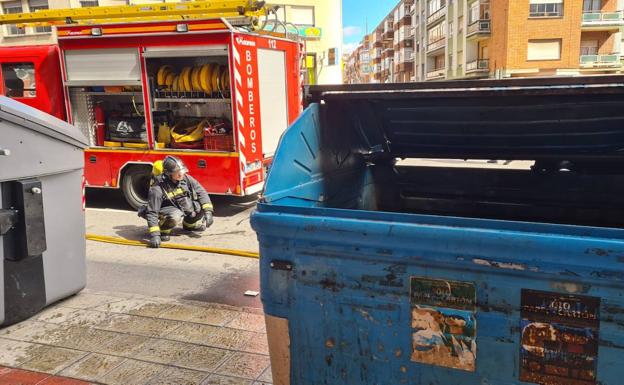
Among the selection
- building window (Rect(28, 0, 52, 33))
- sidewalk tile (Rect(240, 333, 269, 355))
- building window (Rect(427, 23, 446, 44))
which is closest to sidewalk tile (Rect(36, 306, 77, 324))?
sidewalk tile (Rect(240, 333, 269, 355))

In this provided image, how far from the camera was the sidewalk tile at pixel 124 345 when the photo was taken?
331 centimetres

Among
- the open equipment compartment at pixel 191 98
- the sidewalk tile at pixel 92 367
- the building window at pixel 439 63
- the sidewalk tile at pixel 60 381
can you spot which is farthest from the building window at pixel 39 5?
the building window at pixel 439 63

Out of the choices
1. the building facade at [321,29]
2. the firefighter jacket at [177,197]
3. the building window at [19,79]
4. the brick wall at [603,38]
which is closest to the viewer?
the firefighter jacket at [177,197]

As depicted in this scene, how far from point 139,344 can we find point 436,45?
56.6 meters

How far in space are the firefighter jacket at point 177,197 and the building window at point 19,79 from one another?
353cm

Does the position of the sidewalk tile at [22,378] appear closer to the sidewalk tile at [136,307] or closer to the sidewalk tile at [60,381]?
the sidewalk tile at [60,381]

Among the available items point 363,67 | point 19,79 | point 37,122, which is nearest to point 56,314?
point 37,122

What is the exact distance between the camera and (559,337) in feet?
4.94

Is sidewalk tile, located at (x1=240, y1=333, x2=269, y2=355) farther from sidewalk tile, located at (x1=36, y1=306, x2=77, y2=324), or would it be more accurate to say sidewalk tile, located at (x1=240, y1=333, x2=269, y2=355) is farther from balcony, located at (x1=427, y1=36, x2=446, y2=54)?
balcony, located at (x1=427, y1=36, x2=446, y2=54)

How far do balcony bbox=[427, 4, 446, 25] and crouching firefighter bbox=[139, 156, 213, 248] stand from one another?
5111 cm

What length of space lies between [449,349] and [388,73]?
89.7 metres

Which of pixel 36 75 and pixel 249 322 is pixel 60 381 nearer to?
pixel 249 322

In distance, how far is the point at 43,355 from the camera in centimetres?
332

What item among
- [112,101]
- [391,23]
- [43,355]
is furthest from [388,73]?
[43,355]
